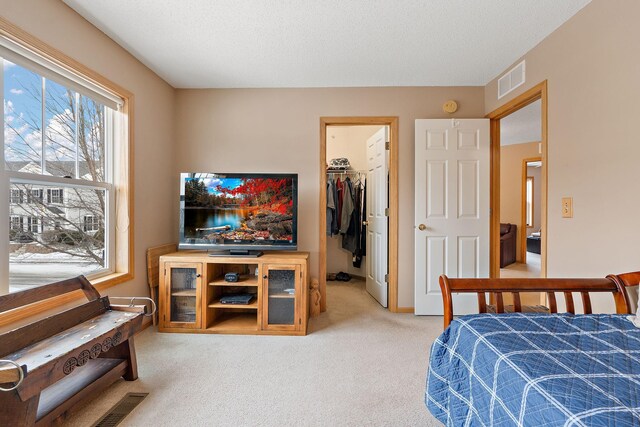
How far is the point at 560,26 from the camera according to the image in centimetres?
197

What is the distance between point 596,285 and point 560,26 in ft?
5.90

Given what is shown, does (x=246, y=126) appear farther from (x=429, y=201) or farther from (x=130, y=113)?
(x=429, y=201)

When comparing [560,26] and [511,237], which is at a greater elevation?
[560,26]

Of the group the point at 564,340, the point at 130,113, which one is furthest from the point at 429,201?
the point at 130,113

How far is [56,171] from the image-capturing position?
1.83 meters

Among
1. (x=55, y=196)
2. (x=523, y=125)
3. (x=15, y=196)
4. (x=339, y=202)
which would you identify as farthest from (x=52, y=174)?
(x=523, y=125)

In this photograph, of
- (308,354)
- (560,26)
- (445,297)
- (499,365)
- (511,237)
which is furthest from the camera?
(511,237)

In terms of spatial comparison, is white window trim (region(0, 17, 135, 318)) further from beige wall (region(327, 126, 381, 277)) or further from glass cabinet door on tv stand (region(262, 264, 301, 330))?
beige wall (region(327, 126, 381, 277))

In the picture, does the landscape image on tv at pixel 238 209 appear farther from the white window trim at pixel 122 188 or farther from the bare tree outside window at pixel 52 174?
the bare tree outside window at pixel 52 174

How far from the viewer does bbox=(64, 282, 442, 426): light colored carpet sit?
1.49 metres

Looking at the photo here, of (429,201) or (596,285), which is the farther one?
(429,201)

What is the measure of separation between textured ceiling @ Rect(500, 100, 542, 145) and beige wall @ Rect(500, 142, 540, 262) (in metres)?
0.18

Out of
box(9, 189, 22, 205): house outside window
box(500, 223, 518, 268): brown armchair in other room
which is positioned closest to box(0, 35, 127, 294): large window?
box(9, 189, 22, 205): house outside window

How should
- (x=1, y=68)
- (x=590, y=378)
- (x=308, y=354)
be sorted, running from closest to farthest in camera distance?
(x=590, y=378) < (x=1, y=68) < (x=308, y=354)
